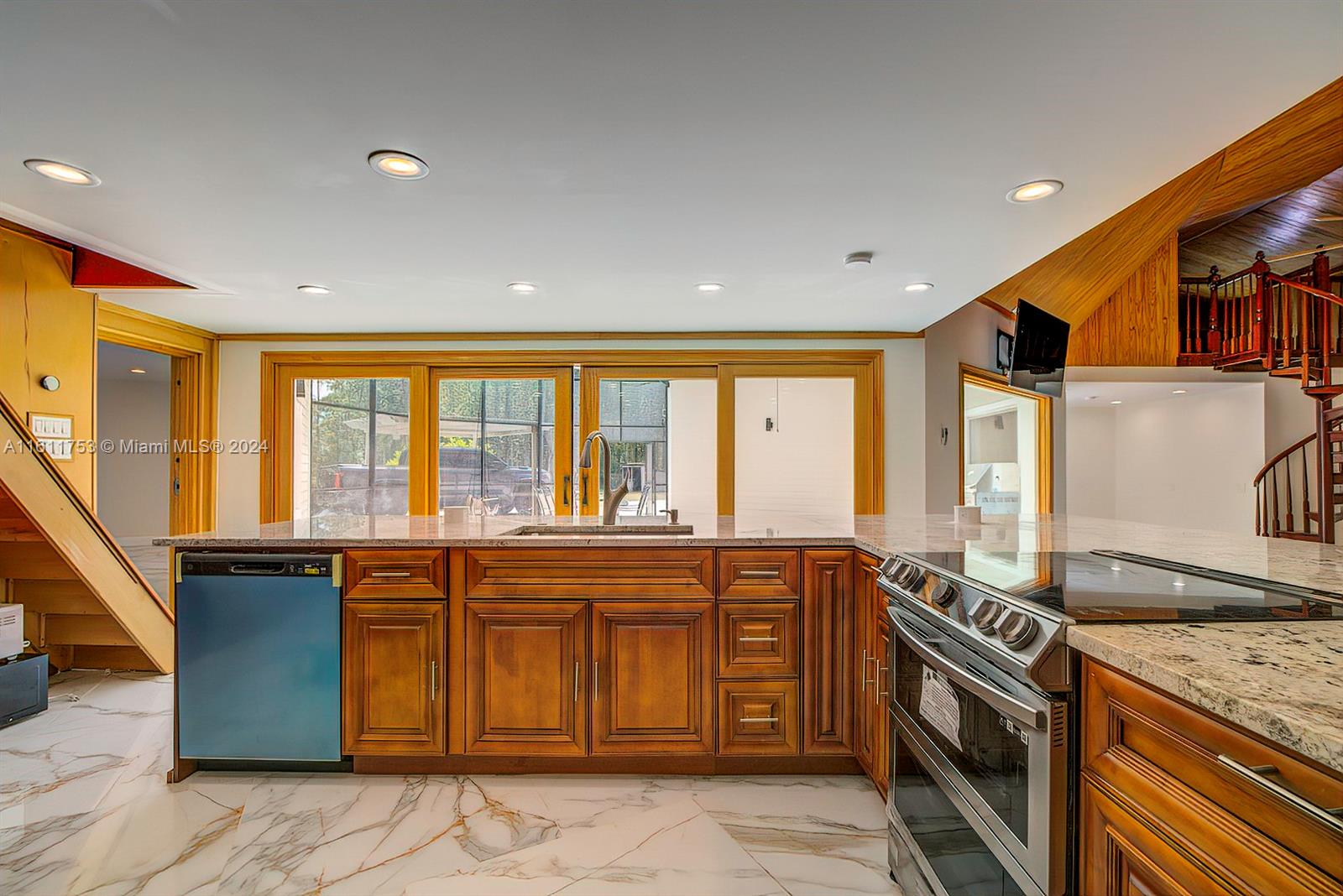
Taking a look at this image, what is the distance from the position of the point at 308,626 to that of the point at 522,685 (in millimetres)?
807

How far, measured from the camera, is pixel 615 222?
2.68 meters

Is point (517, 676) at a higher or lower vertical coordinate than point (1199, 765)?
lower

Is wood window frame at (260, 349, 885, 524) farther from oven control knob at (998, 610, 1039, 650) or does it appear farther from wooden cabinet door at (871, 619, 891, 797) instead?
oven control knob at (998, 610, 1039, 650)

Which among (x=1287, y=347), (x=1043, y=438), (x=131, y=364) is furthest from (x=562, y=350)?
(x=1287, y=347)

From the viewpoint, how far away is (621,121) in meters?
1.88

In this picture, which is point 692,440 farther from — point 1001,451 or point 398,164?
point 398,164

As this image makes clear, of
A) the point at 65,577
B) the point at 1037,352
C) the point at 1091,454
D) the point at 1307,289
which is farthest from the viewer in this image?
the point at 1091,454

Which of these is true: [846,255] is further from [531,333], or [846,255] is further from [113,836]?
[113,836]

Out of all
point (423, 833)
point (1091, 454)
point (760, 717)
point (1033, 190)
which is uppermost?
point (1033, 190)

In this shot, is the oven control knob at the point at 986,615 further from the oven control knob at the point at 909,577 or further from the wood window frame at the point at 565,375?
the wood window frame at the point at 565,375

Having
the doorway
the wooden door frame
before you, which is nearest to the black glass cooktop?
the wooden door frame

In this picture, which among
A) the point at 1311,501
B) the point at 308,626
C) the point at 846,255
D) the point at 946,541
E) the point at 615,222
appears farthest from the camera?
the point at 1311,501

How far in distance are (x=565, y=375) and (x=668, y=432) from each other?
875 millimetres

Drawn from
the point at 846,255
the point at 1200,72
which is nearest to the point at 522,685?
the point at 846,255
